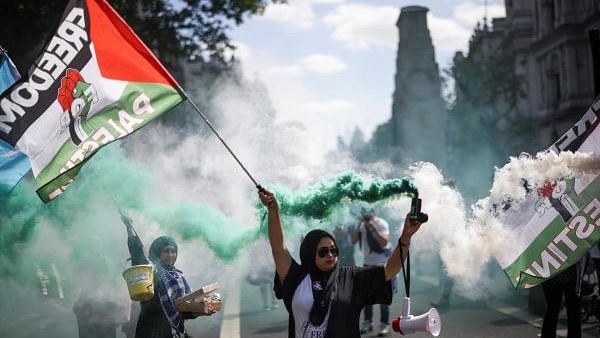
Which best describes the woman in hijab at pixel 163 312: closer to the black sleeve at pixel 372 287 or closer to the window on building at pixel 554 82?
the black sleeve at pixel 372 287

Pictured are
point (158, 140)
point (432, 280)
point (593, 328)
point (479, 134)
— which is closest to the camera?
point (593, 328)

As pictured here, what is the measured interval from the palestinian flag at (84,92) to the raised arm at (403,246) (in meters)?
1.98

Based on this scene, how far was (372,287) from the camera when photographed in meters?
5.00

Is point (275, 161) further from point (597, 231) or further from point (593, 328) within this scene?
point (593, 328)

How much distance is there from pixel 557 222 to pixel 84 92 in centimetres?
378

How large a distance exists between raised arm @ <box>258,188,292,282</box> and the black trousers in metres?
3.98

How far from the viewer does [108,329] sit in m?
7.33

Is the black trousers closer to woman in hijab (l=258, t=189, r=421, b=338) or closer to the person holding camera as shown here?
the person holding camera

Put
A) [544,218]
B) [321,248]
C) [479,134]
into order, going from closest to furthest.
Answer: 1. [321,248]
2. [544,218]
3. [479,134]

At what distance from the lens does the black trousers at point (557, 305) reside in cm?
804

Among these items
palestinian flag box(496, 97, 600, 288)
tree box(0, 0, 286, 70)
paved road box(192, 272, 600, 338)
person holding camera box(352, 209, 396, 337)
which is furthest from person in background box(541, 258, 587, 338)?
tree box(0, 0, 286, 70)

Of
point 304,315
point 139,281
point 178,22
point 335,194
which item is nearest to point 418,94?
point 178,22

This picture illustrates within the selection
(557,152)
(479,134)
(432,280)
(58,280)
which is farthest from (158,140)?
(479,134)

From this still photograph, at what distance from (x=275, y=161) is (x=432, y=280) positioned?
9690 mm
